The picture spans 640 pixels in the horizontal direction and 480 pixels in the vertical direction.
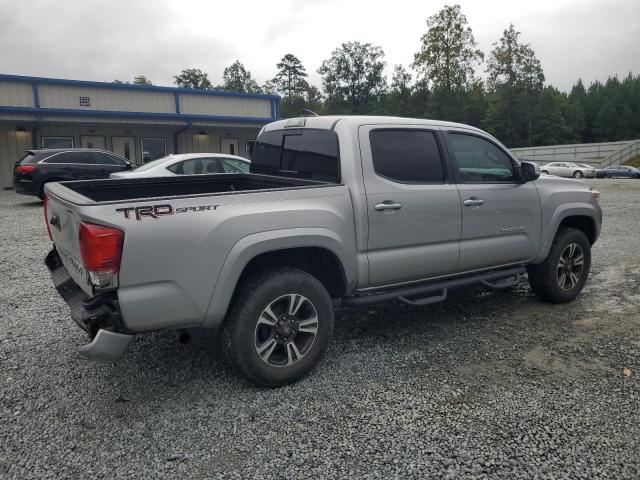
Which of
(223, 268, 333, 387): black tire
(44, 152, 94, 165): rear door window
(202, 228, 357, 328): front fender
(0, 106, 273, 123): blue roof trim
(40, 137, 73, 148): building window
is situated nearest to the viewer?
(202, 228, 357, 328): front fender

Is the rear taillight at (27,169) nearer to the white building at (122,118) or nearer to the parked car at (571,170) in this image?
the white building at (122,118)

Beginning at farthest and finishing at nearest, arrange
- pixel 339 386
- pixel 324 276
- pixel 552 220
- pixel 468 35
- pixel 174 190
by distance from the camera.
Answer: pixel 468 35 → pixel 552 220 → pixel 174 190 → pixel 324 276 → pixel 339 386

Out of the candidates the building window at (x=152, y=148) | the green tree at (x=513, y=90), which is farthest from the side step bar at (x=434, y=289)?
the green tree at (x=513, y=90)

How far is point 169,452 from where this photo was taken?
2.79 m

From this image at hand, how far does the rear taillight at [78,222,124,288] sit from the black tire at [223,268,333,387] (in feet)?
2.71

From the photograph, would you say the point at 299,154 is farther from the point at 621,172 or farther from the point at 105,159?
the point at 621,172

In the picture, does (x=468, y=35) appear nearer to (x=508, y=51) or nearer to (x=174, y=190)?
(x=508, y=51)

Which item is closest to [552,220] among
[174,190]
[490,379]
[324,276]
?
[490,379]

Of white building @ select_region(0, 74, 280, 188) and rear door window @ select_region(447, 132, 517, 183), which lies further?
white building @ select_region(0, 74, 280, 188)

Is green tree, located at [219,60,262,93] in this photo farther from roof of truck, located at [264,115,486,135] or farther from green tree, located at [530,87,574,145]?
roof of truck, located at [264,115,486,135]

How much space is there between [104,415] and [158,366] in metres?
0.72

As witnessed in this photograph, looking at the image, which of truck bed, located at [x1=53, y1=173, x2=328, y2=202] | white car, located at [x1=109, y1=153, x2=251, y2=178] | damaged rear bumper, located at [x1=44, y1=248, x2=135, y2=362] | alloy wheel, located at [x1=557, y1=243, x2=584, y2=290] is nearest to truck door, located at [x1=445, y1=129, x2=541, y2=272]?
alloy wheel, located at [x1=557, y1=243, x2=584, y2=290]

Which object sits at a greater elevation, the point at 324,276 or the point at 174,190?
the point at 174,190

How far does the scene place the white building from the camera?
70.1 ft
